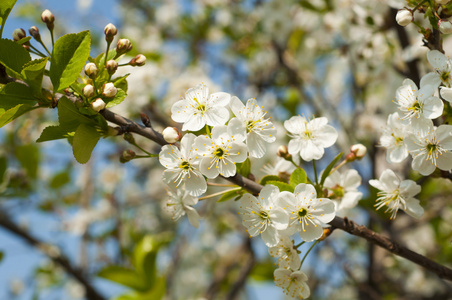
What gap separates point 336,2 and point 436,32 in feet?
7.61

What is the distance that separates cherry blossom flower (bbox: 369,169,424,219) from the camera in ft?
4.30

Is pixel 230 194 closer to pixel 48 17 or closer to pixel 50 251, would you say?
pixel 48 17

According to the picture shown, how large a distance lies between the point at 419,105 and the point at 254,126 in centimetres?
47

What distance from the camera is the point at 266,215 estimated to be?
3.98 feet

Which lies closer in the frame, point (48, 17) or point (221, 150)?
point (221, 150)

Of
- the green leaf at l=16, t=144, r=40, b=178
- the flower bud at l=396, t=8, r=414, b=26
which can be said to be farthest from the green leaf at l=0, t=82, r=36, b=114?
the green leaf at l=16, t=144, r=40, b=178

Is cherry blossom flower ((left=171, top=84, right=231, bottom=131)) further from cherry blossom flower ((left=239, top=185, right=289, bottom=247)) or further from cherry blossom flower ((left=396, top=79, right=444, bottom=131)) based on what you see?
cherry blossom flower ((left=396, top=79, right=444, bottom=131))

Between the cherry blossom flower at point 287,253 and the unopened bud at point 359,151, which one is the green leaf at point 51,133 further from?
the unopened bud at point 359,151

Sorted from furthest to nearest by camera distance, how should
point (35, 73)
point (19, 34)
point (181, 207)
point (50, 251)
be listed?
point (50, 251) < point (181, 207) < point (19, 34) < point (35, 73)

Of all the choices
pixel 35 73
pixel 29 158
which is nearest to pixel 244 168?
pixel 35 73

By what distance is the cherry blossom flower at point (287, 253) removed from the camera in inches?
48.4

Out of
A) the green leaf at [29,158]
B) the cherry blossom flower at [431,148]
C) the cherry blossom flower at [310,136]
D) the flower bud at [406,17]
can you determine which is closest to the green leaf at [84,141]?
the cherry blossom flower at [310,136]

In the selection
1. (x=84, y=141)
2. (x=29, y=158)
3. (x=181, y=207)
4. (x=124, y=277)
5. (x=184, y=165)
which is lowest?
(x=124, y=277)

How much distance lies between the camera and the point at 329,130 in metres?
1.41
